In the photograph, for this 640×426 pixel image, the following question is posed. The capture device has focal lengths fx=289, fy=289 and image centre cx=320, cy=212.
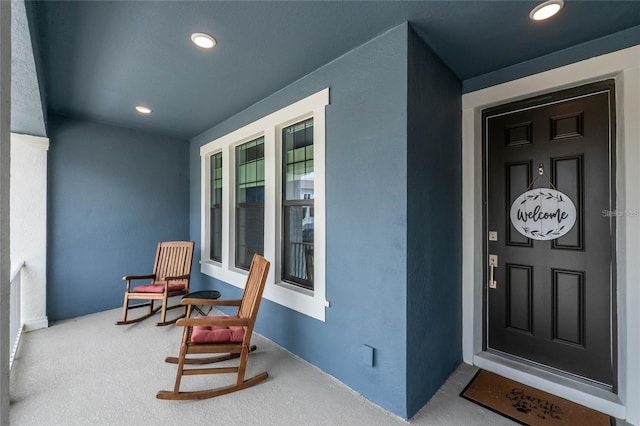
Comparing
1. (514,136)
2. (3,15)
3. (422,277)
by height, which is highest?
(514,136)

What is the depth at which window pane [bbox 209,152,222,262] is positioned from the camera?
13.4 feet

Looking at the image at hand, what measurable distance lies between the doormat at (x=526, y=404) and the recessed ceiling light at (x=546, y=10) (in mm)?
2474

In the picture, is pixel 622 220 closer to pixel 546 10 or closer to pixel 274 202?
pixel 546 10

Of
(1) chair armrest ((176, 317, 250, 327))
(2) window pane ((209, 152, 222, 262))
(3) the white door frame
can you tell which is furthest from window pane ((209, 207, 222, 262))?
(3) the white door frame

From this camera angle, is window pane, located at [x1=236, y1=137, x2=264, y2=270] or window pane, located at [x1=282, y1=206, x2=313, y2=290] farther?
window pane, located at [x1=236, y1=137, x2=264, y2=270]

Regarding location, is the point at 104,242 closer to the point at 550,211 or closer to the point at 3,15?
the point at 3,15

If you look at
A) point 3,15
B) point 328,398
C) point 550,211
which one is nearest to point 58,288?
point 328,398

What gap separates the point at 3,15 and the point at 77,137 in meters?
3.80

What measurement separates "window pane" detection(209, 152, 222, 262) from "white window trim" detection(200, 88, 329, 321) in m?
0.07

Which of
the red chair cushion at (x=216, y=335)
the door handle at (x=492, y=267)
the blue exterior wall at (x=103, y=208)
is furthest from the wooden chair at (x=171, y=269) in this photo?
the door handle at (x=492, y=267)

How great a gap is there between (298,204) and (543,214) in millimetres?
1997

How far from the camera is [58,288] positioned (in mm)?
3475

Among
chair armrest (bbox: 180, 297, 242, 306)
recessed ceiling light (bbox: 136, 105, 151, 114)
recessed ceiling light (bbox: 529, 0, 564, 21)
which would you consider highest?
recessed ceiling light (bbox: 136, 105, 151, 114)

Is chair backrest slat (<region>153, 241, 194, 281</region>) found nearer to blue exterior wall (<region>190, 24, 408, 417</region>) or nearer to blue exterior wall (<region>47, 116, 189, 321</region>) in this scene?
blue exterior wall (<region>47, 116, 189, 321</region>)
